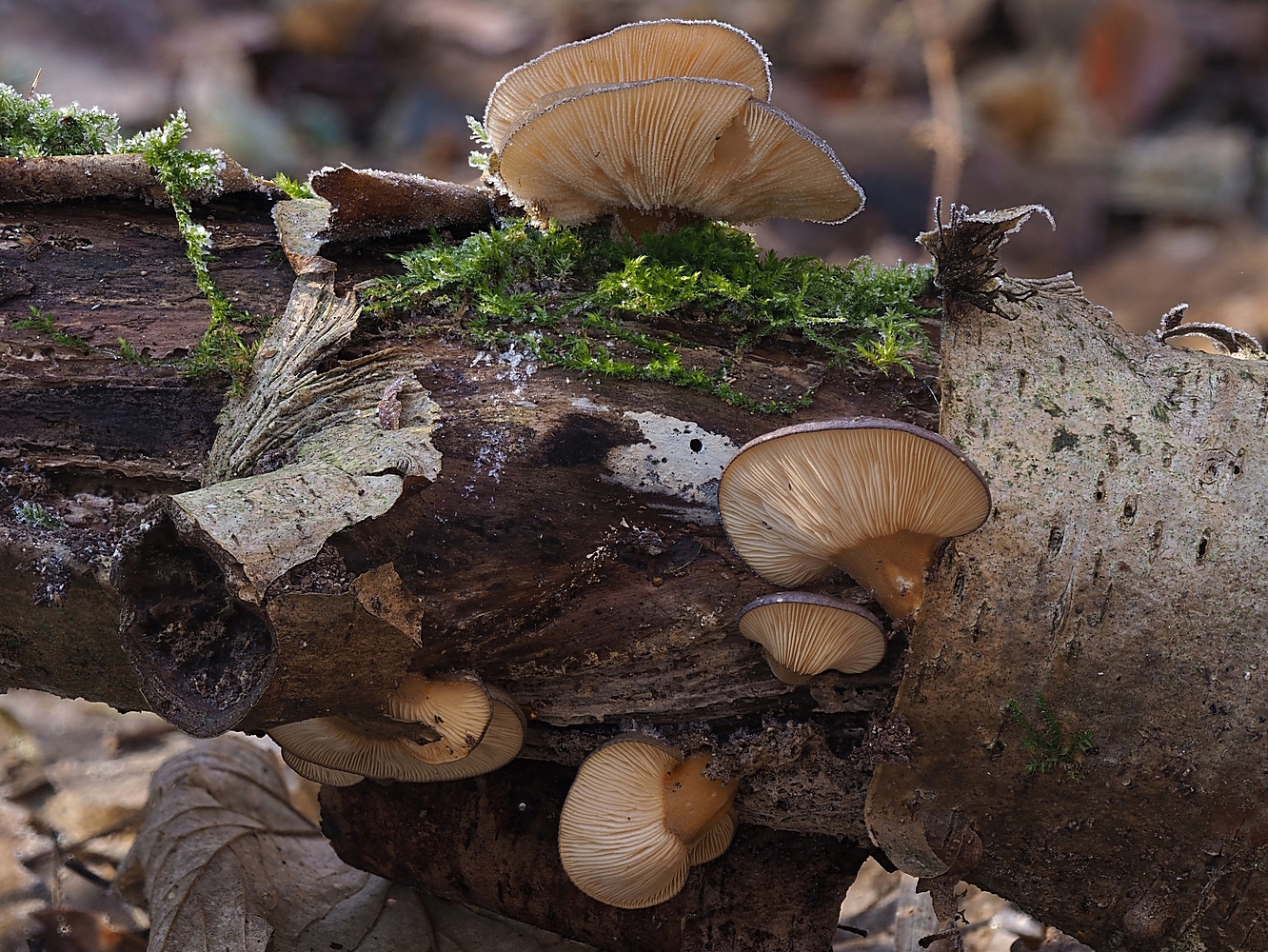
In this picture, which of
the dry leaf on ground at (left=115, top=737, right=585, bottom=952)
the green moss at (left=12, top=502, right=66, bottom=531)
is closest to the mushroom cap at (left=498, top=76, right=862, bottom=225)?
the green moss at (left=12, top=502, right=66, bottom=531)

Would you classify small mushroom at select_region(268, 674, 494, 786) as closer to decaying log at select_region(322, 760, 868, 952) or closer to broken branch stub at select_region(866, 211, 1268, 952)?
decaying log at select_region(322, 760, 868, 952)

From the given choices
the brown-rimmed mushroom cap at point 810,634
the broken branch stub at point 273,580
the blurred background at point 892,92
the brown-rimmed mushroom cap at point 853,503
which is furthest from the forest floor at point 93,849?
the blurred background at point 892,92

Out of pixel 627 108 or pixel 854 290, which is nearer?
pixel 627 108

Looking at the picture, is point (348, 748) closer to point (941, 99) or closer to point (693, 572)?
point (693, 572)

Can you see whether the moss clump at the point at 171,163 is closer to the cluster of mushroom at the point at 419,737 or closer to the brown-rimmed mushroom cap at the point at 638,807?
the cluster of mushroom at the point at 419,737

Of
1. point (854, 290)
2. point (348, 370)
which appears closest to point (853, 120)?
point (854, 290)

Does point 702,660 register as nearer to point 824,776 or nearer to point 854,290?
point 824,776

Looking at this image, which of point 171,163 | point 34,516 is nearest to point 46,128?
point 171,163
